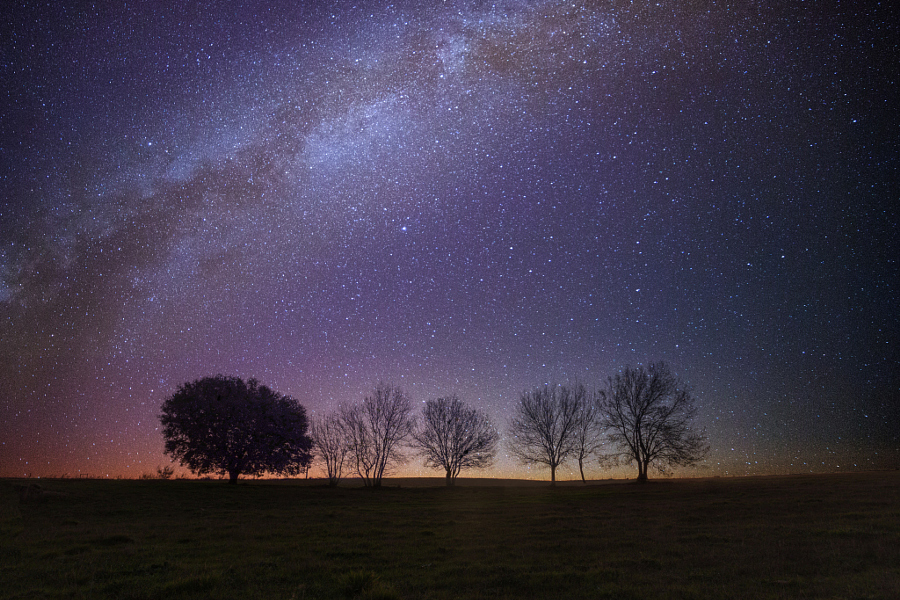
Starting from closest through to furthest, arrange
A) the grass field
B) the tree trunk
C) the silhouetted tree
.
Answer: the grass field → the silhouetted tree → the tree trunk

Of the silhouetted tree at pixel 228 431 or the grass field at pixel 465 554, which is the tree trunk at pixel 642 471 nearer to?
the grass field at pixel 465 554

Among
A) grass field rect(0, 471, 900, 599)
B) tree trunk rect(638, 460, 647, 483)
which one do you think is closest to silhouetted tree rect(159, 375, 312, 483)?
grass field rect(0, 471, 900, 599)

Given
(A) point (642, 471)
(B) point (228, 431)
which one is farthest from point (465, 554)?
(A) point (642, 471)

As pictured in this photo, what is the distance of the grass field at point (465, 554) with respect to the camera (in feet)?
31.9

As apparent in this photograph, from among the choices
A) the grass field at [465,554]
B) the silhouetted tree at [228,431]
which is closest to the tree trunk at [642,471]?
the grass field at [465,554]

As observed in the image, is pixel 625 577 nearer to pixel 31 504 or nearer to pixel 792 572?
pixel 792 572

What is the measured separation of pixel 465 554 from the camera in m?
13.9

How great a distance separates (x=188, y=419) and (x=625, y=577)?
54.3 meters

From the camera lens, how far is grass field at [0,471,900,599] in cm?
973

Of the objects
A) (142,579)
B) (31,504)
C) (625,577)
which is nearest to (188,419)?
(31,504)

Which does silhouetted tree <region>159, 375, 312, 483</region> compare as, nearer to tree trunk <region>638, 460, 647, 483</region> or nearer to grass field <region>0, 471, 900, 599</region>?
grass field <region>0, 471, 900, 599</region>

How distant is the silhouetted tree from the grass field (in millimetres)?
28842

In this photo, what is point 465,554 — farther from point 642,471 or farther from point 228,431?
point 642,471

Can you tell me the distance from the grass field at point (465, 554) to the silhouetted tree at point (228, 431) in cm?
2884
